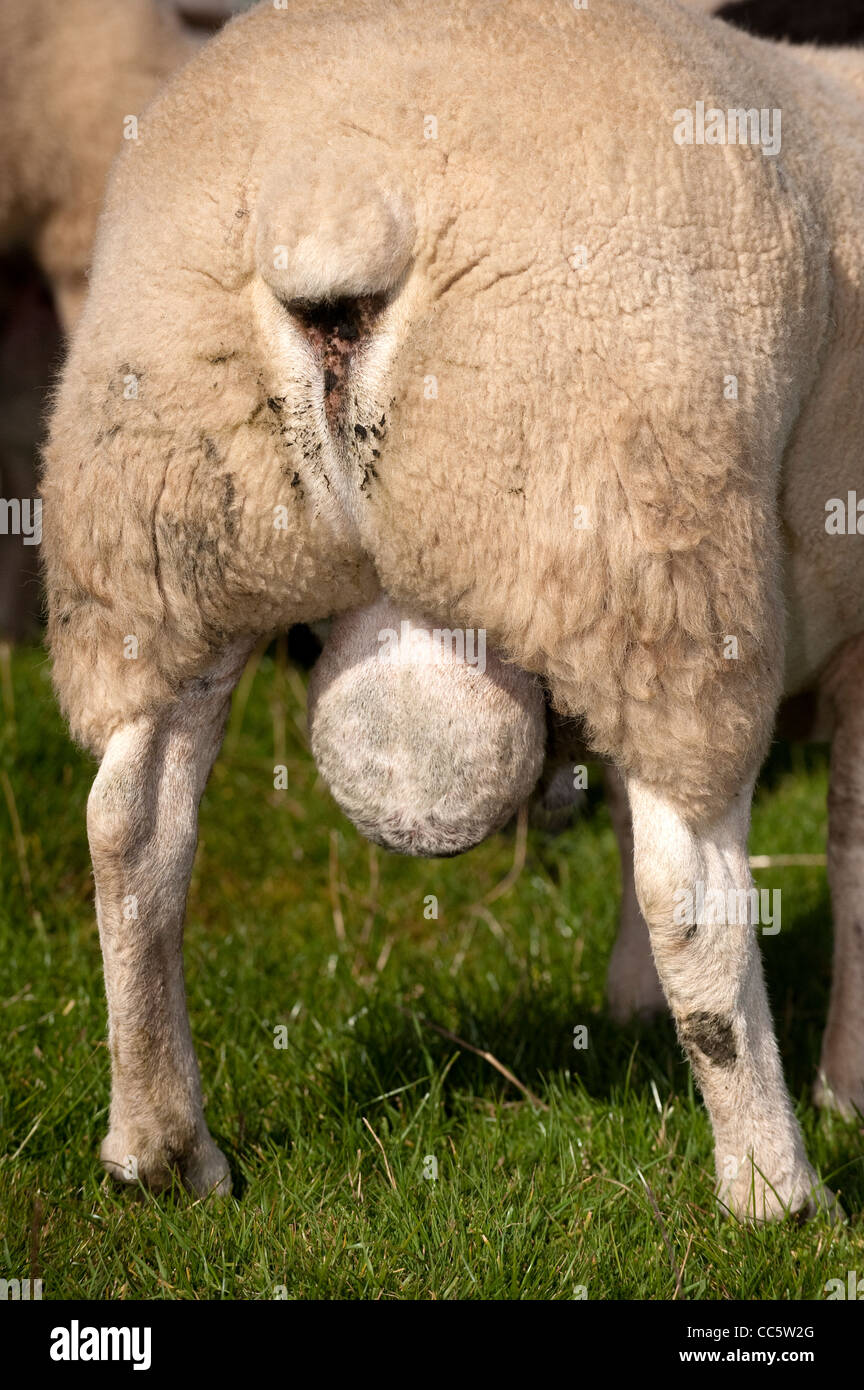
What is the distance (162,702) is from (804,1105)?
1.58m

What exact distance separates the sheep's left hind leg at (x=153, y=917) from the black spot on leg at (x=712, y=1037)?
32.5 inches

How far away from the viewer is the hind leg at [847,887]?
2.90m

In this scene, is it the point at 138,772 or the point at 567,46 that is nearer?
the point at 567,46

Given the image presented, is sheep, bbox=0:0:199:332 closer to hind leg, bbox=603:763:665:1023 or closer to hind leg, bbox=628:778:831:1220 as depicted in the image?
hind leg, bbox=603:763:665:1023

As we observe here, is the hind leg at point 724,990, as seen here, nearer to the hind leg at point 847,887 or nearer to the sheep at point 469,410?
the sheep at point 469,410

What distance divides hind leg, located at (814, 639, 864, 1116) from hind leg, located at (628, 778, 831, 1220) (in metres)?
0.58

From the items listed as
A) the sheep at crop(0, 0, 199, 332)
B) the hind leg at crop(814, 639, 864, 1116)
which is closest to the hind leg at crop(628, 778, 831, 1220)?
the hind leg at crop(814, 639, 864, 1116)

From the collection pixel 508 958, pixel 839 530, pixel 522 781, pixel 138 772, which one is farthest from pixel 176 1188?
pixel 839 530

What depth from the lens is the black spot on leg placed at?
224 centimetres

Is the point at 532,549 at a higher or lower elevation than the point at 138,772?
higher

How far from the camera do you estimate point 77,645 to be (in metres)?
2.24
